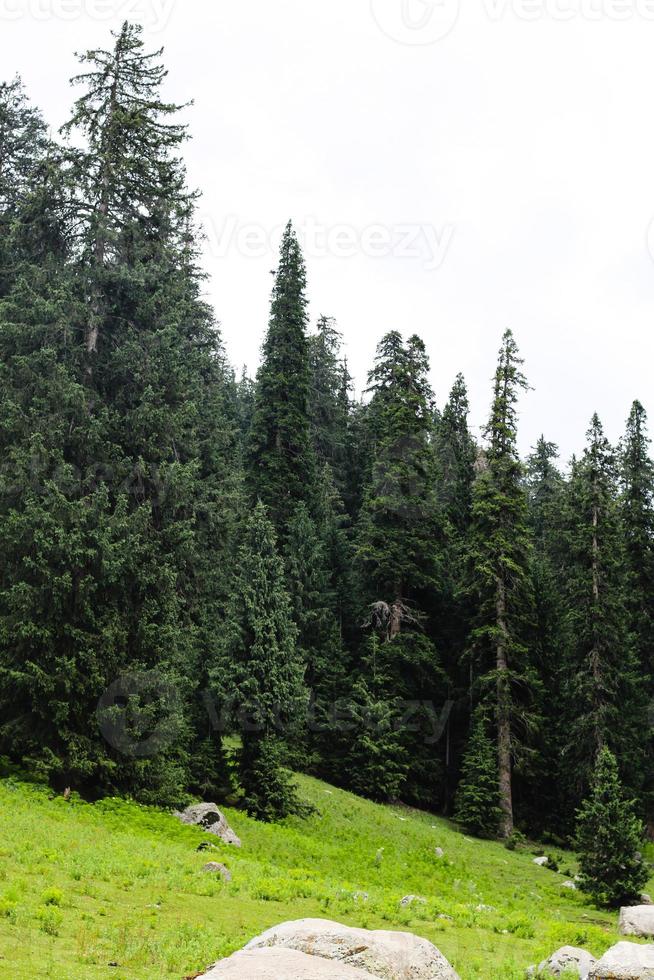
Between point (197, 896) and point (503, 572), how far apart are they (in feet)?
91.6

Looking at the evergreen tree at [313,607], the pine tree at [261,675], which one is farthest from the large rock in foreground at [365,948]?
the evergreen tree at [313,607]

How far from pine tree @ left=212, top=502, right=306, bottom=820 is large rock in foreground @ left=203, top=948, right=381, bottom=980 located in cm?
1812

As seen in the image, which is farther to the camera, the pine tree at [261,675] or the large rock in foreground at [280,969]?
the pine tree at [261,675]

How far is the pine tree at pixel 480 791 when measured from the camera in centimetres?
3416

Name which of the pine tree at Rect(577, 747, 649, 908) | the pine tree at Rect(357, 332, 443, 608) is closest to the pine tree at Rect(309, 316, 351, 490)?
the pine tree at Rect(357, 332, 443, 608)

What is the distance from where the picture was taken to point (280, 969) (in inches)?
276

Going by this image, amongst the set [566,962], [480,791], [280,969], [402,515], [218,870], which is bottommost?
[480,791]

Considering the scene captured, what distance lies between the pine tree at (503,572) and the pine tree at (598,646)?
2.23 meters

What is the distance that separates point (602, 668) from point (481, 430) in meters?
12.8

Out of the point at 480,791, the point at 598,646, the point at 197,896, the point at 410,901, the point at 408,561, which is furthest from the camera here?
the point at 408,561

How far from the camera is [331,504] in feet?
163

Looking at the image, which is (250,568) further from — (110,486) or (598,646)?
(598,646)

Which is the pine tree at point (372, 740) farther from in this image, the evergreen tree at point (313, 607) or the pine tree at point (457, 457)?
the pine tree at point (457, 457)

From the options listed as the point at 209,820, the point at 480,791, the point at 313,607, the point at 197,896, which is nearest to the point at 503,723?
the point at 480,791
